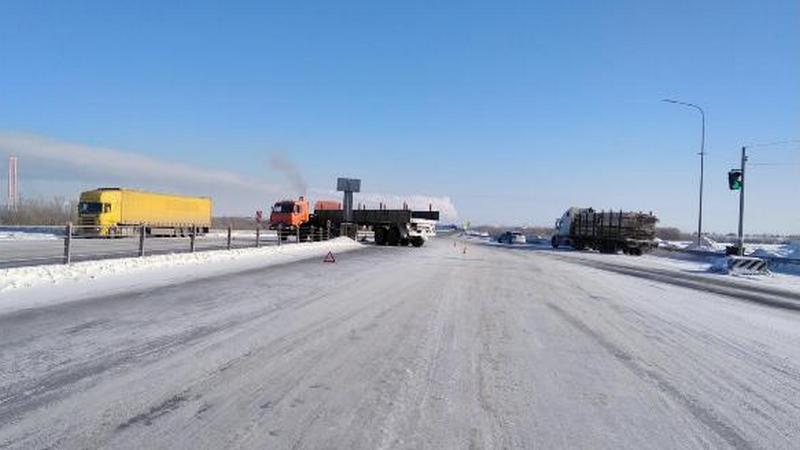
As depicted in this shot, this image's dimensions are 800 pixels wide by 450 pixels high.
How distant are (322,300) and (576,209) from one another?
52.0m

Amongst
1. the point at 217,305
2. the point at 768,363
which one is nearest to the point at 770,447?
the point at 768,363

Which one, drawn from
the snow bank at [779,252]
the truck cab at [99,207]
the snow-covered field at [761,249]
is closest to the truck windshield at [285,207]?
the truck cab at [99,207]

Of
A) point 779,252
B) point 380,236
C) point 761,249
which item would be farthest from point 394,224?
point 761,249

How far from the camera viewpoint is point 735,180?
36.3 meters

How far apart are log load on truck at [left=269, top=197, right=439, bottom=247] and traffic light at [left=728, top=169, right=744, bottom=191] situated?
18305mm

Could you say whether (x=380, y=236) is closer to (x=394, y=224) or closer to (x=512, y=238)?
(x=394, y=224)

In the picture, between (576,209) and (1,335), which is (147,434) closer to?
(1,335)

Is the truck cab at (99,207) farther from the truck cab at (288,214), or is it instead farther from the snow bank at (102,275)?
the snow bank at (102,275)

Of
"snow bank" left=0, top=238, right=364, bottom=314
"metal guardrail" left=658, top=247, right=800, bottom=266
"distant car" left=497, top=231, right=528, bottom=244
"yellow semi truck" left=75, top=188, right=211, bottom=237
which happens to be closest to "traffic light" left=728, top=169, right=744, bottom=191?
"metal guardrail" left=658, top=247, right=800, bottom=266

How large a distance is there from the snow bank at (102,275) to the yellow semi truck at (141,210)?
79.2ft

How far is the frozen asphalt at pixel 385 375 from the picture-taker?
5367 mm

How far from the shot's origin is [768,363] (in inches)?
350

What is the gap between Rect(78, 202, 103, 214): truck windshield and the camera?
51.6 meters

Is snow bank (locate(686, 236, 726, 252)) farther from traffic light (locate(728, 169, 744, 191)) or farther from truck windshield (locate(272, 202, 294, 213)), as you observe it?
truck windshield (locate(272, 202, 294, 213))
